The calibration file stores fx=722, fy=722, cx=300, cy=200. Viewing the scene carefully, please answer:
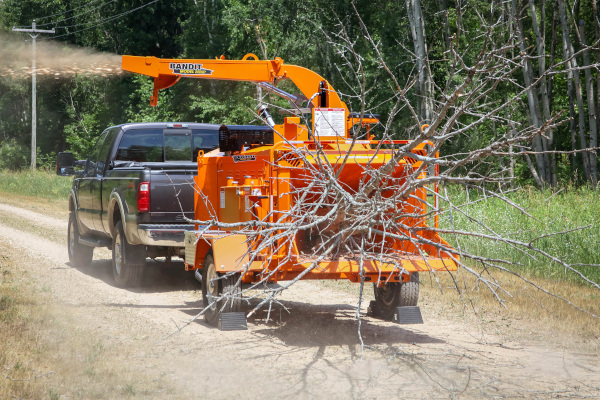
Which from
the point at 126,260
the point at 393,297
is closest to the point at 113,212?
the point at 126,260

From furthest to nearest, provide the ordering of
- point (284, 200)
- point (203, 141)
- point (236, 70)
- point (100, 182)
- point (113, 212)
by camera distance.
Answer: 1. point (100, 182)
2. point (203, 141)
3. point (113, 212)
4. point (236, 70)
5. point (284, 200)

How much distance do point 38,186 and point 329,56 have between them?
46.8 ft

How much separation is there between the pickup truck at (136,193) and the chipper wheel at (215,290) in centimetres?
135

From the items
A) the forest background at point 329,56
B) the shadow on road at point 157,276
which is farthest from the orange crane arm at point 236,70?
the shadow on road at point 157,276

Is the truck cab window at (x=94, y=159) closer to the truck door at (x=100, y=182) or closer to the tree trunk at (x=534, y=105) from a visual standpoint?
the truck door at (x=100, y=182)

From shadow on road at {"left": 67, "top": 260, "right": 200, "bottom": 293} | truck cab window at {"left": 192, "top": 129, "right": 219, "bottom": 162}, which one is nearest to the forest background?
truck cab window at {"left": 192, "top": 129, "right": 219, "bottom": 162}

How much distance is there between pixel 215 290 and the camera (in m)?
8.00

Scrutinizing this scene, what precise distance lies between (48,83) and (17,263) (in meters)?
48.1

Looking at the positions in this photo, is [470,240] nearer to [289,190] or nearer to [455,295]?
[455,295]

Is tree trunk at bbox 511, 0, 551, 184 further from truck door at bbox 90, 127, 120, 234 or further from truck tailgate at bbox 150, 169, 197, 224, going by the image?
truck tailgate at bbox 150, 169, 197, 224

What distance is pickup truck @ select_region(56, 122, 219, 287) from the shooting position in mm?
10094

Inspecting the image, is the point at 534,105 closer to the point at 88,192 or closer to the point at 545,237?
the point at 545,237

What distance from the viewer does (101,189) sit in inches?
456

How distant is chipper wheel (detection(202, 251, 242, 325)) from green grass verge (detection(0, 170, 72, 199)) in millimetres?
23033
